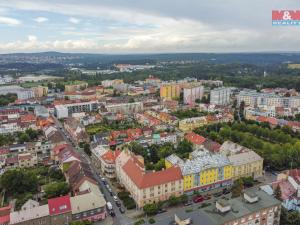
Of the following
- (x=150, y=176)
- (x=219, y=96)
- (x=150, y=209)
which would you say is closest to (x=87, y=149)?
(x=150, y=176)

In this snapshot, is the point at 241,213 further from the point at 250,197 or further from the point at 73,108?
the point at 73,108

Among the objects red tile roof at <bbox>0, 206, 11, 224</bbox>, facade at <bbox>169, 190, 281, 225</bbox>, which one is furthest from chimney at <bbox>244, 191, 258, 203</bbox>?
red tile roof at <bbox>0, 206, 11, 224</bbox>

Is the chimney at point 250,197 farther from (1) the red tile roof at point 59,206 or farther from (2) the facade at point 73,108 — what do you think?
(2) the facade at point 73,108

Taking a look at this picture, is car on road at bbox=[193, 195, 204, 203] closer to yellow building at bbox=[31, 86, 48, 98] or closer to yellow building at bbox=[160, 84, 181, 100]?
yellow building at bbox=[160, 84, 181, 100]

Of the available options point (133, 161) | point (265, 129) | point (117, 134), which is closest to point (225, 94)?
point (265, 129)

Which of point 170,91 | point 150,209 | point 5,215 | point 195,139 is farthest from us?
point 170,91

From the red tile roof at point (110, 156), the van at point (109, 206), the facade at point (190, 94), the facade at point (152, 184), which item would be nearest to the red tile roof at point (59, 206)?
the van at point (109, 206)
